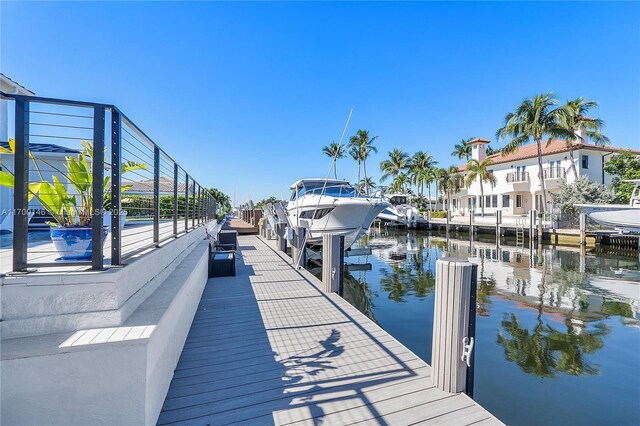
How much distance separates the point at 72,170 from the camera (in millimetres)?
2430

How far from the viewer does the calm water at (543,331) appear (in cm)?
395

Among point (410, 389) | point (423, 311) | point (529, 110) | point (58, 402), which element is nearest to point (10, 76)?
point (58, 402)

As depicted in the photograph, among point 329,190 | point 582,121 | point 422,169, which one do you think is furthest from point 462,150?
point 329,190

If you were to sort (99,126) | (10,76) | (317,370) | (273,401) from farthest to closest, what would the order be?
(10,76) < (317,370) < (273,401) < (99,126)

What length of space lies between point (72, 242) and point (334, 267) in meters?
4.54

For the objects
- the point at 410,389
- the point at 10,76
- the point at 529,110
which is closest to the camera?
the point at 410,389

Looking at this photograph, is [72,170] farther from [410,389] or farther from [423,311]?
[423,311]

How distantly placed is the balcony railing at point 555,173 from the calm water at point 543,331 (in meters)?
18.5

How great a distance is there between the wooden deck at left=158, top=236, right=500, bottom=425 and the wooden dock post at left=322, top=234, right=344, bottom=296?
3.31 ft

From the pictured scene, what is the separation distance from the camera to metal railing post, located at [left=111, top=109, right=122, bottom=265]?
2367 mm

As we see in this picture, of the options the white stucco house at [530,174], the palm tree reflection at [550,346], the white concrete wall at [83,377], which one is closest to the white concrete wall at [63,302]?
the white concrete wall at [83,377]

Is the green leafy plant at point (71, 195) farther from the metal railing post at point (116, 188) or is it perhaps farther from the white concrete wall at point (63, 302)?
the white concrete wall at point (63, 302)

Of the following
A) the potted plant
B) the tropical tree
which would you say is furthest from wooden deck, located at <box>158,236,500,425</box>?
the tropical tree

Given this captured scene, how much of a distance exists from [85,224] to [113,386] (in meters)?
1.31
